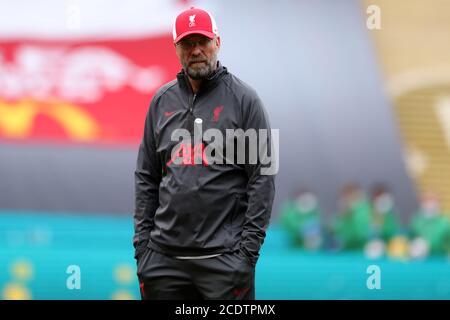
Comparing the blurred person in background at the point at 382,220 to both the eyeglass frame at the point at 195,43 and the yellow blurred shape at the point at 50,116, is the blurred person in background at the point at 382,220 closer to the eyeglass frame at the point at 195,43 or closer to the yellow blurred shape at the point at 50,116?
the yellow blurred shape at the point at 50,116

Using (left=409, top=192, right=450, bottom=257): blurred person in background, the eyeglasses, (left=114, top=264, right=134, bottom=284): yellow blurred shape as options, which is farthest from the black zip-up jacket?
(left=409, top=192, right=450, bottom=257): blurred person in background

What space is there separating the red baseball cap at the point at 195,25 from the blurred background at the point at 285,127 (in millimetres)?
2685

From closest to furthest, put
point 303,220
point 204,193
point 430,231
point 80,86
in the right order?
point 204,193
point 80,86
point 430,231
point 303,220

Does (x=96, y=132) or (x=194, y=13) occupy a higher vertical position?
(x=96, y=132)

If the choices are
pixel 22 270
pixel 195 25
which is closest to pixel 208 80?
pixel 195 25

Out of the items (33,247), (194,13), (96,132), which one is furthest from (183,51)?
(96,132)

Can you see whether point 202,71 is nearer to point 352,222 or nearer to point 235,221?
point 235,221

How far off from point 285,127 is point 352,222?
883 millimetres

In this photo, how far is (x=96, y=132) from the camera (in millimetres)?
5863

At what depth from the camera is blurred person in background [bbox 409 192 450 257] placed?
5.95 m

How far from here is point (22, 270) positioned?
5031 mm

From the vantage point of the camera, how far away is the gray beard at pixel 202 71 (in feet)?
8.45

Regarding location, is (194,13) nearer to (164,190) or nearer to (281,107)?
(164,190)
